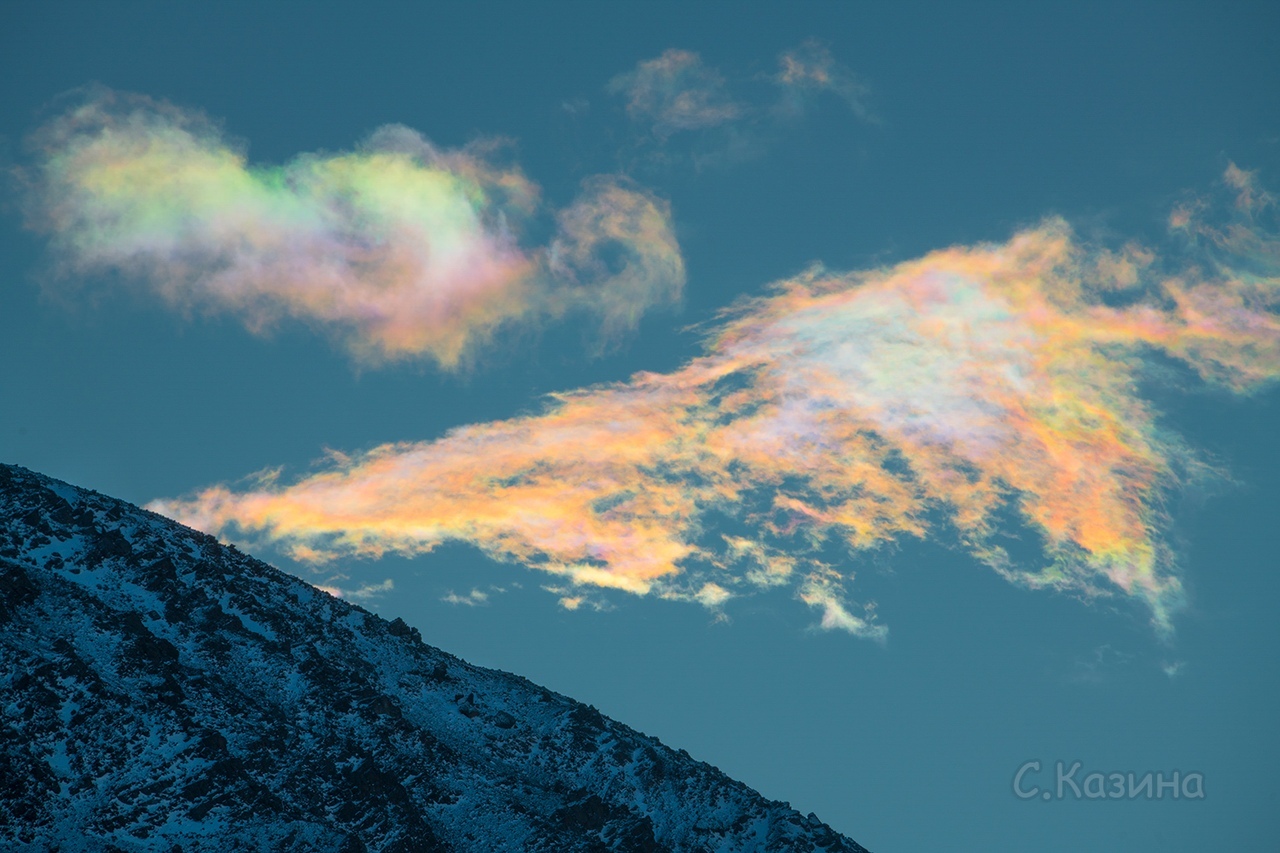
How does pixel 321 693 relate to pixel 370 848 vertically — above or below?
above

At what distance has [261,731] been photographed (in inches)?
4496

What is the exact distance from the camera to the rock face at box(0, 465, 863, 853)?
102 meters

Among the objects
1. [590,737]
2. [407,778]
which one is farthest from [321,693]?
[590,737]

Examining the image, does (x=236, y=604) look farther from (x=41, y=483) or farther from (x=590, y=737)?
(x=590, y=737)

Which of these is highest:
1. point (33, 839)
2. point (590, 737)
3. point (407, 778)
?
point (590, 737)

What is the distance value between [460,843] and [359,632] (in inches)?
1465

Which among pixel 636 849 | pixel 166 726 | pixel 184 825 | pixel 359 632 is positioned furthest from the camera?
pixel 359 632

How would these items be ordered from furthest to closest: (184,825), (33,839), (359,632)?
(359,632), (184,825), (33,839)

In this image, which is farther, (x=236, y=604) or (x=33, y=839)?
(x=236, y=604)

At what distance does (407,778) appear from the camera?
11756 cm

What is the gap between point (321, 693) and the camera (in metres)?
124

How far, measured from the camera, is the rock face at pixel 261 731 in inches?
4008

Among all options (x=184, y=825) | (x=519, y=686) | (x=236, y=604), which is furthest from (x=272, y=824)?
(x=519, y=686)

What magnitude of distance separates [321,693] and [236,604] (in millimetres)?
16179
